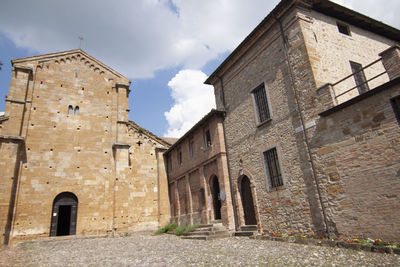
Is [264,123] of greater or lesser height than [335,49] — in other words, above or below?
below

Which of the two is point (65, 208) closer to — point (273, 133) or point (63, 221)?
point (63, 221)

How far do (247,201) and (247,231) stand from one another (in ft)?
4.90

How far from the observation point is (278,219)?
11.0 m

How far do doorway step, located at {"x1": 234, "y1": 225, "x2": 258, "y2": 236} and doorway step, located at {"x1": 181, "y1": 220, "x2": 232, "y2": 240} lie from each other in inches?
21.7

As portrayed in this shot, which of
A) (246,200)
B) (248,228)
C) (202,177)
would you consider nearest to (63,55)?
(202,177)

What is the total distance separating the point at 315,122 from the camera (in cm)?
966

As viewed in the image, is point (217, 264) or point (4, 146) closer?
point (217, 264)

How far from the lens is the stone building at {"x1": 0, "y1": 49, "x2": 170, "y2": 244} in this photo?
668 inches

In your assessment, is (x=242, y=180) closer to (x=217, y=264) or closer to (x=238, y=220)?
(x=238, y=220)

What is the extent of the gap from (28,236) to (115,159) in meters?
7.13

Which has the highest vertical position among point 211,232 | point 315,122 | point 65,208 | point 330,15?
point 330,15

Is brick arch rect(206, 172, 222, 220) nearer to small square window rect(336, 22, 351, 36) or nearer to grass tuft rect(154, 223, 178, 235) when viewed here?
grass tuft rect(154, 223, 178, 235)

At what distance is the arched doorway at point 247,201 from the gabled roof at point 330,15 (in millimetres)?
6847

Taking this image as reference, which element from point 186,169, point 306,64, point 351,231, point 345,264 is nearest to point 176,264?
point 345,264
